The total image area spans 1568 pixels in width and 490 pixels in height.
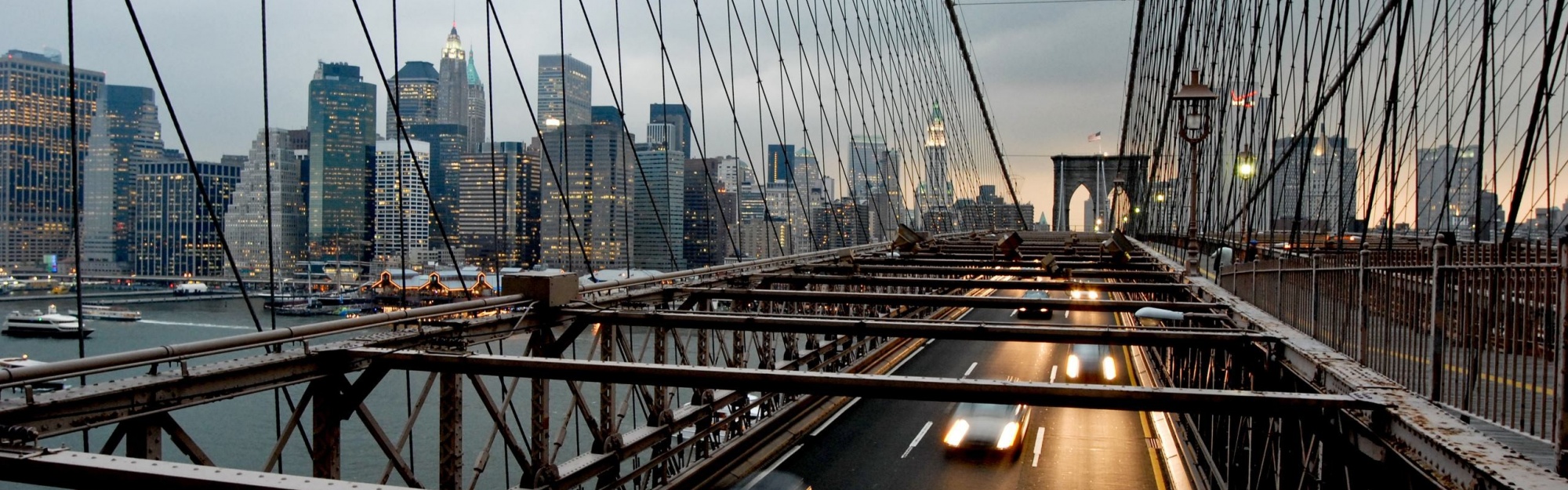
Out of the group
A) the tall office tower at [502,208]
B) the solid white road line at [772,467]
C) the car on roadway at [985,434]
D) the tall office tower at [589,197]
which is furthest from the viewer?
the tall office tower at [589,197]

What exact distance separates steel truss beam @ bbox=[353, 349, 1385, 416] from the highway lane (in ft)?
34.7

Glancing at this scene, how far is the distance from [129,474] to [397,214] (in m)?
24.2

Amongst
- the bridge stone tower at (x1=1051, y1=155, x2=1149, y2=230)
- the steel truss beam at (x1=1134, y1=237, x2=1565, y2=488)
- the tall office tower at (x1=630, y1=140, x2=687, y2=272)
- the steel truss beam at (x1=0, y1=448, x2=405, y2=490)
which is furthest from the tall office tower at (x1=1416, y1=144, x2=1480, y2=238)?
the bridge stone tower at (x1=1051, y1=155, x2=1149, y2=230)

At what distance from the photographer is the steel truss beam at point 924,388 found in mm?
6039

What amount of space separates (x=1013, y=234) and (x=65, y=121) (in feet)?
67.2

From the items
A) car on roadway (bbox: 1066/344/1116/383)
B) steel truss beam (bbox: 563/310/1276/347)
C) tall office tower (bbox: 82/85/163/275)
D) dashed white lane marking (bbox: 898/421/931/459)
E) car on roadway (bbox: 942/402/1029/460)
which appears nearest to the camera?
steel truss beam (bbox: 563/310/1276/347)

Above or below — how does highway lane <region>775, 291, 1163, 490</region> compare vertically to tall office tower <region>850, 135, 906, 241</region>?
below

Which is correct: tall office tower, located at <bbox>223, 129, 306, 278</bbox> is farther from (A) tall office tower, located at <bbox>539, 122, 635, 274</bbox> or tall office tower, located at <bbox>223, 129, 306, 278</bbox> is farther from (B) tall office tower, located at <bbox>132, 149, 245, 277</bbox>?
(A) tall office tower, located at <bbox>539, 122, 635, 274</bbox>

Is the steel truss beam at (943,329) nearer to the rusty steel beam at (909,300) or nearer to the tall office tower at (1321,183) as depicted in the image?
the rusty steel beam at (909,300)

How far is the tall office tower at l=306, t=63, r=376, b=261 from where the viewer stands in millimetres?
28141

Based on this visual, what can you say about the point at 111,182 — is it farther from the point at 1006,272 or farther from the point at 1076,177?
the point at 1076,177

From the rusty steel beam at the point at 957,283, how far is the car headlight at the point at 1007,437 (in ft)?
13.2

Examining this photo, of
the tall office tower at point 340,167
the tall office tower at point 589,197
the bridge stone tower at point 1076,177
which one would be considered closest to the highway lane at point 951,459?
the tall office tower at point 589,197

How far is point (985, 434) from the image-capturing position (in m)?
21.9
